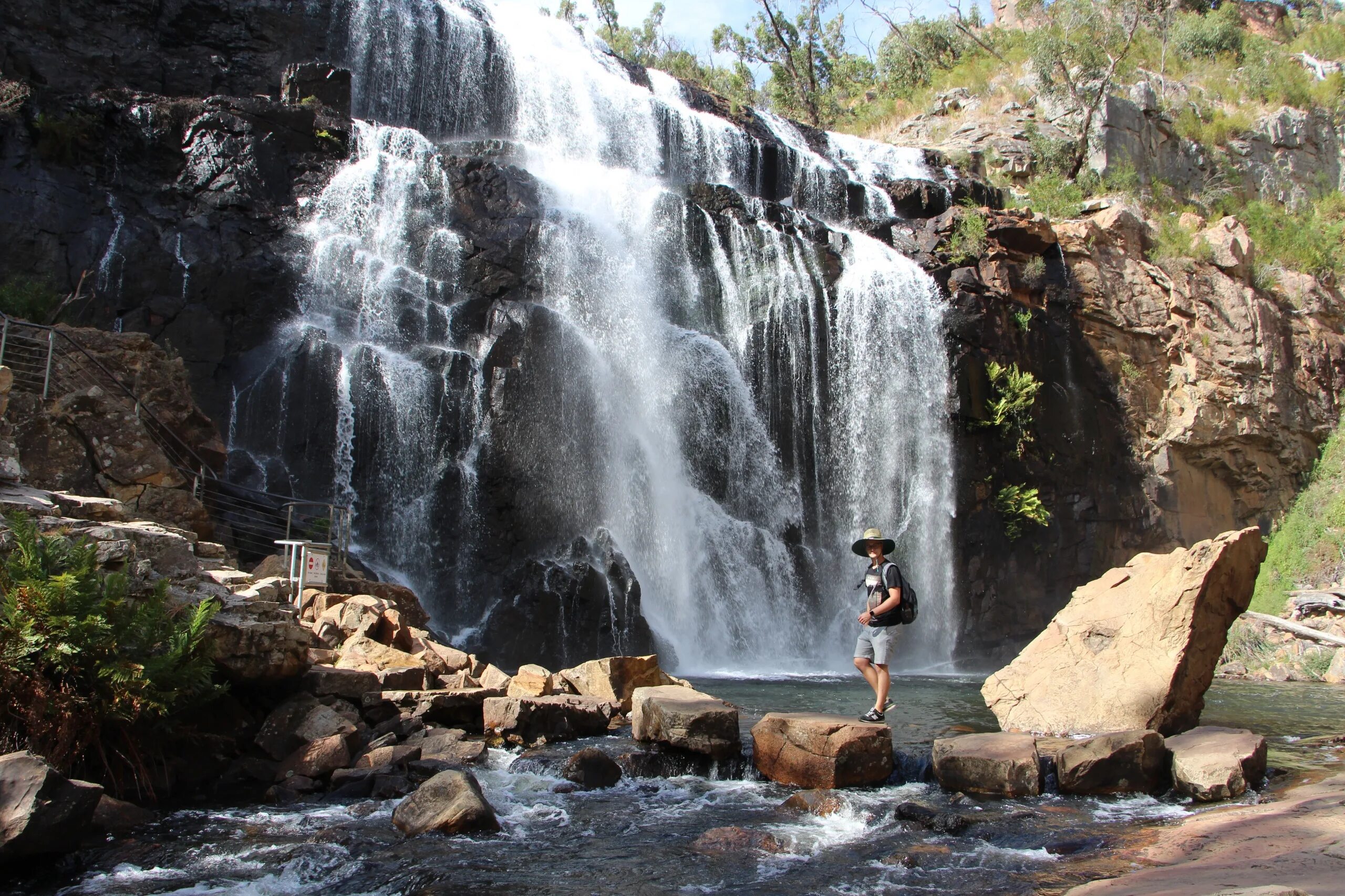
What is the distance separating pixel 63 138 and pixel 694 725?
18078 mm

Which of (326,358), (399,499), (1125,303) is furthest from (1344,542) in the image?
(326,358)

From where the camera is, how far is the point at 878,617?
27.1 ft

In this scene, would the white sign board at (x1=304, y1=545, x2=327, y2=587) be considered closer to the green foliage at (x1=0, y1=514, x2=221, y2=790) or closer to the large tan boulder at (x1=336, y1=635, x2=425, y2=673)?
the large tan boulder at (x1=336, y1=635, x2=425, y2=673)

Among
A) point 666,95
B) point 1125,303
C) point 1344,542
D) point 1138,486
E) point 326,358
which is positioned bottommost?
point 1344,542

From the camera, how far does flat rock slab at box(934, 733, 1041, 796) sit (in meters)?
7.38

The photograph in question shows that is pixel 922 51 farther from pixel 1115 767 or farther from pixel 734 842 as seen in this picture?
pixel 734 842

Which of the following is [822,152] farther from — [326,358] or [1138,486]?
[326,358]

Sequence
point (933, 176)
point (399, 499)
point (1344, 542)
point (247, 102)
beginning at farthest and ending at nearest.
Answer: point (933, 176), point (1344, 542), point (247, 102), point (399, 499)

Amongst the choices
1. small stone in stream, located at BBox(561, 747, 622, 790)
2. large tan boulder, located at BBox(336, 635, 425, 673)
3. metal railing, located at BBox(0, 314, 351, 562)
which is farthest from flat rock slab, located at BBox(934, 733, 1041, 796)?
metal railing, located at BBox(0, 314, 351, 562)

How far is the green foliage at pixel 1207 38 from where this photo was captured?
36.2 meters

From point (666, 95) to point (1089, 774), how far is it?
2685 cm

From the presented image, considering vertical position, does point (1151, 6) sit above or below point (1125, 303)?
above

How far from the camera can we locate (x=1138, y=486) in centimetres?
2481

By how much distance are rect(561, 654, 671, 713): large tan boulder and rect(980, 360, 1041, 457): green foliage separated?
14.2 meters
